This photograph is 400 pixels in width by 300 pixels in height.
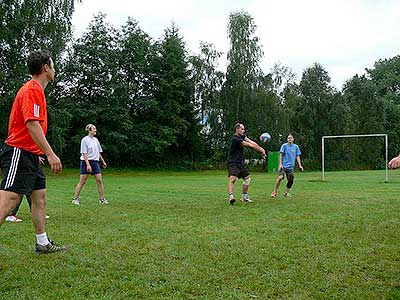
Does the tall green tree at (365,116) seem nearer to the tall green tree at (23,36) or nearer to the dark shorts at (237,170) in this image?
the tall green tree at (23,36)

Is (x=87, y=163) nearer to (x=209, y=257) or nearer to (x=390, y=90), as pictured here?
(x=209, y=257)

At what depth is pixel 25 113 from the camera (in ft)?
15.2

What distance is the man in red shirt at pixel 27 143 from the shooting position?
461cm

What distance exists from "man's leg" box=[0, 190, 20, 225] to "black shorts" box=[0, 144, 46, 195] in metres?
0.04

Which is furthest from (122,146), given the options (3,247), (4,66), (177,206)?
(3,247)

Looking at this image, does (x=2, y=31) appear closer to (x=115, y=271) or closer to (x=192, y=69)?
(x=192, y=69)

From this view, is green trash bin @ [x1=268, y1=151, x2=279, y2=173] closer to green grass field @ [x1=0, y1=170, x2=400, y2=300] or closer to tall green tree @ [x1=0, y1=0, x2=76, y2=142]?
tall green tree @ [x1=0, y1=0, x2=76, y2=142]

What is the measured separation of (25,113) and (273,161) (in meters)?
39.1

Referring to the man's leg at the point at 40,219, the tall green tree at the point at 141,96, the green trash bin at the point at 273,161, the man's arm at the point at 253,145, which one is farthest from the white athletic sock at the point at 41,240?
the green trash bin at the point at 273,161

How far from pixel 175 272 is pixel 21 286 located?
4.45ft

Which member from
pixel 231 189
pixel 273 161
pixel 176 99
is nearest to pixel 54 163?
pixel 231 189

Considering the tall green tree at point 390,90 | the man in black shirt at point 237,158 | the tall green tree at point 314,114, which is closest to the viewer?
the man in black shirt at point 237,158

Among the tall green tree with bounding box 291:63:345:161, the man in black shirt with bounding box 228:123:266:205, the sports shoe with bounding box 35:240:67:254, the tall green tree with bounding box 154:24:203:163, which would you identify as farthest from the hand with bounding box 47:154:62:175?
the tall green tree with bounding box 291:63:345:161

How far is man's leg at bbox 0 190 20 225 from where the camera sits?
4520 millimetres
